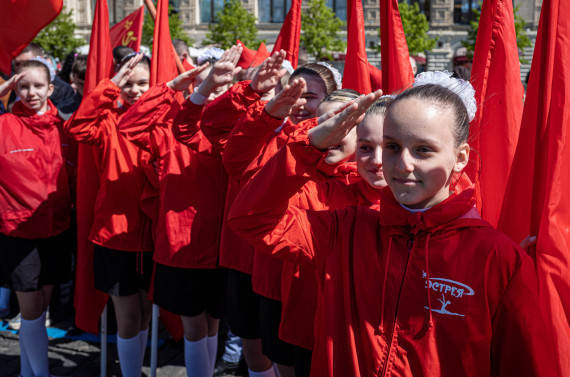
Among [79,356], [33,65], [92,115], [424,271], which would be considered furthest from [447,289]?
[79,356]

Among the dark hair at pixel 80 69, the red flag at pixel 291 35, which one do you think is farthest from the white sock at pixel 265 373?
the dark hair at pixel 80 69

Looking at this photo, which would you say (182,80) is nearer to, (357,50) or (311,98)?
(311,98)

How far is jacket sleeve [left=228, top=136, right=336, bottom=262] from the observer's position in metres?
1.67

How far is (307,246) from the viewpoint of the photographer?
1808 millimetres

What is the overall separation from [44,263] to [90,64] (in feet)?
4.65

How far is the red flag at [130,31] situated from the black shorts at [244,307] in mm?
2930

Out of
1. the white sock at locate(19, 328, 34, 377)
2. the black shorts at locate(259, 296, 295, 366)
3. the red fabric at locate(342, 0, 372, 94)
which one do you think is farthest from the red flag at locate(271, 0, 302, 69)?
the white sock at locate(19, 328, 34, 377)

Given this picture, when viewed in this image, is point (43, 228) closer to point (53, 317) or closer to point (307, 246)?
point (53, 317)

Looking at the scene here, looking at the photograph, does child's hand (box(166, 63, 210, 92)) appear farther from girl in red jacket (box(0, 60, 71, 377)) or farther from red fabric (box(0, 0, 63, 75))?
girl in red jacket (box(0, 60, 71, 377))

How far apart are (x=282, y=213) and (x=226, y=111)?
114 centimetres

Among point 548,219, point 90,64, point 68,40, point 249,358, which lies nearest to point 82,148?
point 90,64

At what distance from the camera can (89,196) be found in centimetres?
394

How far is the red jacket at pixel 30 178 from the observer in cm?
375

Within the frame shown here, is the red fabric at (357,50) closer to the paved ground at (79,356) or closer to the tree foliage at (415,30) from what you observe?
the paved ground at (79,356)
